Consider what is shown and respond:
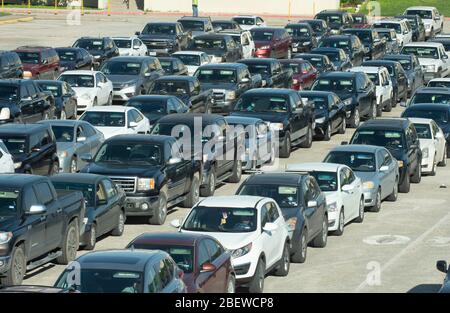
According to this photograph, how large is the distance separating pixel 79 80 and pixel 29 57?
441 centimetres

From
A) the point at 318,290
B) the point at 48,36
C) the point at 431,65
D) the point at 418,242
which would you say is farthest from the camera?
the point at 48,36

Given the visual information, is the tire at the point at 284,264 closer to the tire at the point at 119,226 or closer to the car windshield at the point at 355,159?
the tire at the point at 119,226

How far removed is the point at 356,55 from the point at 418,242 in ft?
96.7

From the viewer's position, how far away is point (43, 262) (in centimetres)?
2484

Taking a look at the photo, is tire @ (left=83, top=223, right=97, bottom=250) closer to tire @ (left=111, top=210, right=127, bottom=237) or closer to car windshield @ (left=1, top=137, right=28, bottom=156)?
tire @ (left=111, top=210, right=127, bottom=237)

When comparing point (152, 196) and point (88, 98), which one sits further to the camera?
point (88, 98)

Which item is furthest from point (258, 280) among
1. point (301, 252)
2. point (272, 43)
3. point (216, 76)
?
point (272, 43)

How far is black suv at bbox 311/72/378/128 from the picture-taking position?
4509cm

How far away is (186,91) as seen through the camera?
143 feet

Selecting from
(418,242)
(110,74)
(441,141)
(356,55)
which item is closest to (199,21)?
(356,55)

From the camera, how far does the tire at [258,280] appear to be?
23234mm

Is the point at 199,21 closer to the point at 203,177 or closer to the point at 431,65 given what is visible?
the point at 431,65

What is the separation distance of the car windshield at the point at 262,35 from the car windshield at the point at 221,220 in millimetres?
36306

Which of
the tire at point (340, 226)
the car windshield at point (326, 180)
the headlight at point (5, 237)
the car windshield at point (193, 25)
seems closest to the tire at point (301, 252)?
the tire at point (340, 226)
